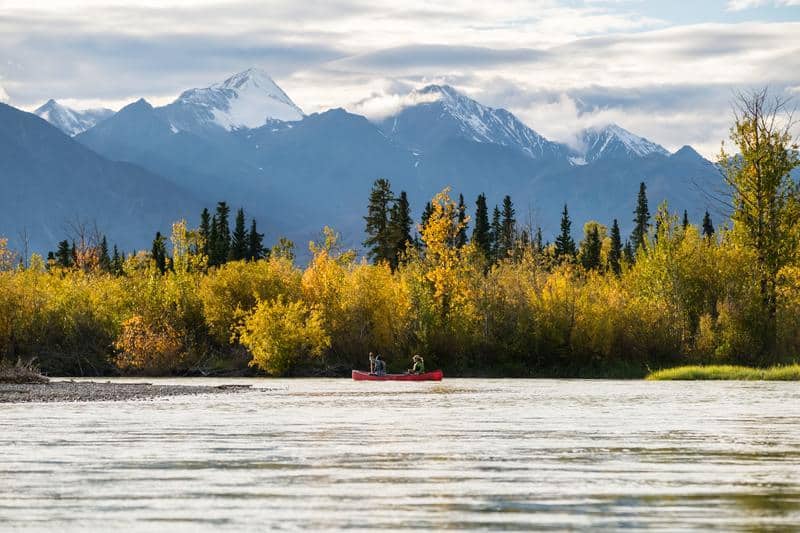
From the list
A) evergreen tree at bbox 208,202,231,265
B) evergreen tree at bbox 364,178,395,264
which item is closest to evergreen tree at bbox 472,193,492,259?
evergreen tree at bbox 364,178,395,264

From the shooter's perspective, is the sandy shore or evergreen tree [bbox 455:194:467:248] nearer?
the sandy shore

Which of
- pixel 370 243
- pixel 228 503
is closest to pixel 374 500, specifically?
pixel 228 503

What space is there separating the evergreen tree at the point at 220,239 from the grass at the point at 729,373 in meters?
85.3

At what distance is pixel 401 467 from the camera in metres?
21.9

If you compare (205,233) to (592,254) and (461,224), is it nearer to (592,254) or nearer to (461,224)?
(592,254)

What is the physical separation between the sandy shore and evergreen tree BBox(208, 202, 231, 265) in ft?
289

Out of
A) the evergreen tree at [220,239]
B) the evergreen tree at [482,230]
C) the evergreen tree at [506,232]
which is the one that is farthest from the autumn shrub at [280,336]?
the evergreen tree at [506,232]

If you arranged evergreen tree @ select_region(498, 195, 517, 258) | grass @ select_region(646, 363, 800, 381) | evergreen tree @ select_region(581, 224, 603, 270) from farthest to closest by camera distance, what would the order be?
evergreen tree @ select_region(581, 224, 603, 270), evergreen tree @ select_region(498, 195, 517, 258), grass @ select_region(646, 363, 800, 381)

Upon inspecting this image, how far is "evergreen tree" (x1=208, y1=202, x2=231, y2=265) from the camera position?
484 feet

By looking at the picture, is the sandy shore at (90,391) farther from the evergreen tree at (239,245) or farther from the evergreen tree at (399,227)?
the evergreen tree at (239,245)

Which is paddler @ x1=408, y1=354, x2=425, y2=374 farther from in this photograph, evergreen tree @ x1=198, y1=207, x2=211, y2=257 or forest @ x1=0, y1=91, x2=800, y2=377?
evergreen tree @ x1=198, y1=207, x2=211, y2=257

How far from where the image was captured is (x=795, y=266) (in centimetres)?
7344

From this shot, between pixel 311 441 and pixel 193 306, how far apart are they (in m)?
56.7

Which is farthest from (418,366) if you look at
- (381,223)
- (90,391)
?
(381,223)
